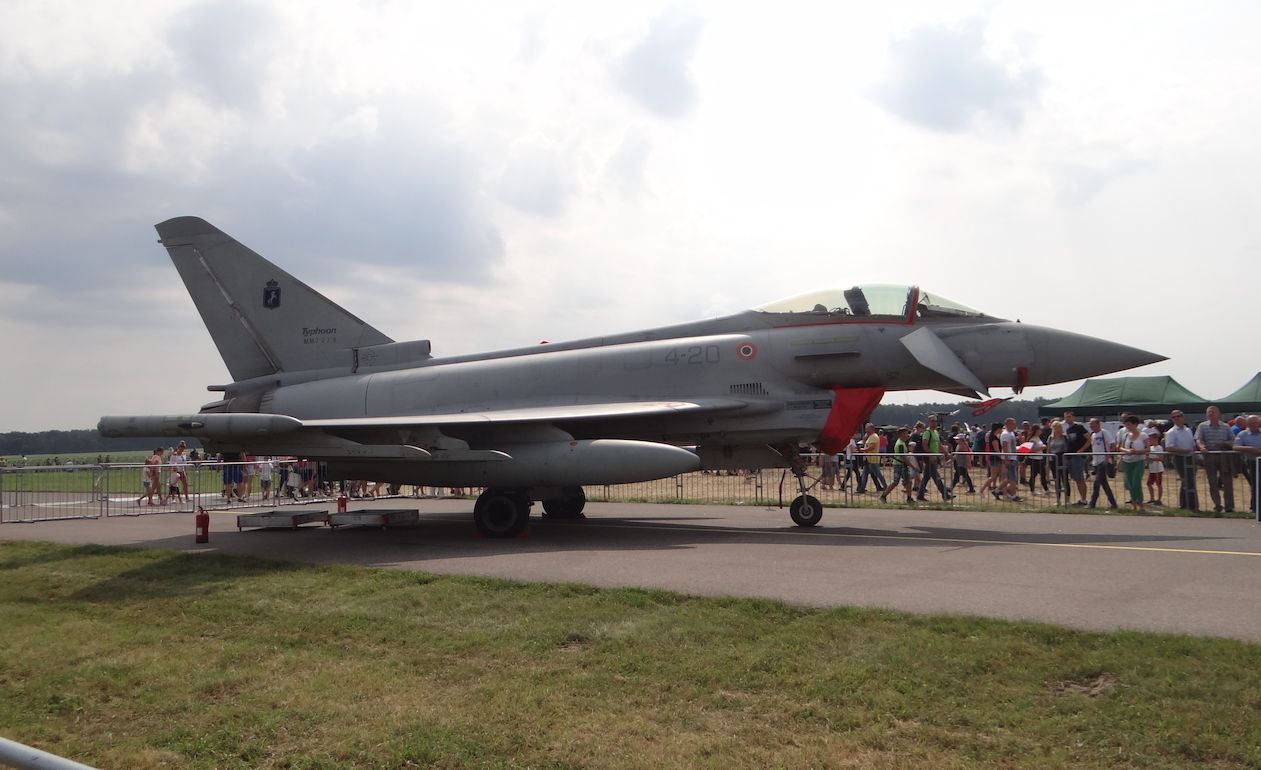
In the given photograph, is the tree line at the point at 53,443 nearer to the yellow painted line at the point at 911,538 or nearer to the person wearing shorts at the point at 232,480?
the person wearing shorts at the point at 232,480

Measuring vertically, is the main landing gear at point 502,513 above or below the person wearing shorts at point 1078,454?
below

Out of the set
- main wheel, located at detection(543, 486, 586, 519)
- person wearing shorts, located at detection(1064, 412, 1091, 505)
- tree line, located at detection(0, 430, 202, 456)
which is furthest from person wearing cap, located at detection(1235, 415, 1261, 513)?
tree line, located at detection(0, 430, 202, 456)

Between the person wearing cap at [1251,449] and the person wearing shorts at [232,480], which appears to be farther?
the person wearing shorts at [232,480]

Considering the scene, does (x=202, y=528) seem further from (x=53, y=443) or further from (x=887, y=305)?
(x=53, y=443)

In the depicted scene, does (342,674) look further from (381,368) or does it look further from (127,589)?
(381,368)

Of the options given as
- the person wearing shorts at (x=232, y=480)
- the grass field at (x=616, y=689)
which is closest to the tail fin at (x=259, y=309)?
the person wearing shorts at (x=232, y=480)

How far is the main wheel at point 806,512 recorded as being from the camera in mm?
11922

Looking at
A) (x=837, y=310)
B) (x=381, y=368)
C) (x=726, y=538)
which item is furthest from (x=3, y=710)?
(x=837, y=310)

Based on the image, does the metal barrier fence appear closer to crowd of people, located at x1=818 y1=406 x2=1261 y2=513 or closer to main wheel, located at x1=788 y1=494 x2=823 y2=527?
crowd of people, located at x1=818 y1=406 x2=1261 y2=513

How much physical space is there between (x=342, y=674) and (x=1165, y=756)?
4487 millimetres

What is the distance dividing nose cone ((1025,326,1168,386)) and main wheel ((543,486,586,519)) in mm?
7484

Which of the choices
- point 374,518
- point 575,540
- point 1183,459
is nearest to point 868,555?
point 575,540

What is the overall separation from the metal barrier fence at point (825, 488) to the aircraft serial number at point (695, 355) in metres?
3.38

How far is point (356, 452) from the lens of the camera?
36.4 feet
